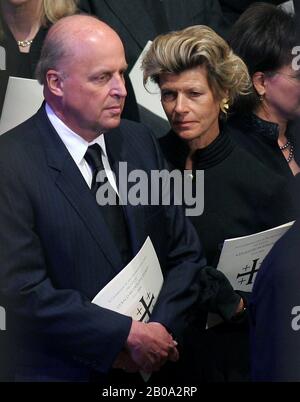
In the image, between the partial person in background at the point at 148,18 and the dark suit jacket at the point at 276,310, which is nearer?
the dark suit jacket at the point at 276,310

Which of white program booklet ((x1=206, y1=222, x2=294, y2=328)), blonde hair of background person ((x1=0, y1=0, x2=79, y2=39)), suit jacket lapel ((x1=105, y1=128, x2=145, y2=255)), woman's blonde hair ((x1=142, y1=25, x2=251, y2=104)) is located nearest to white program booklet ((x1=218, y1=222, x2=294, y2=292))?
white program booklet ((x1=206, y1=222, x2=294, y2=328))

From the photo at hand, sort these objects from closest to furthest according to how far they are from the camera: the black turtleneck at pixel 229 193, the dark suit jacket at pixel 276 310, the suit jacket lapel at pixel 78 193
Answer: the dark suit jacket at pixel 276 310 → the suit jacket lapel at pixel 78 193 → the black turtleneck at pixel 229 193

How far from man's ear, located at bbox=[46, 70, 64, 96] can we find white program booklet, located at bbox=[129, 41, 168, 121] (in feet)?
1.17

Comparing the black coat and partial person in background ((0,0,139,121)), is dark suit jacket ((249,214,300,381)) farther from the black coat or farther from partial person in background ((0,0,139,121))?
partial person in background ((0,0,139,121))

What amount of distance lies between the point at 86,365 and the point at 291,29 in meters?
1.04

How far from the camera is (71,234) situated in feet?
7.91

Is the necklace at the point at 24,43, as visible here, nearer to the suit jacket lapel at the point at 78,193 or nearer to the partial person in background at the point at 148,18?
the partial person in background at the point at 148,18

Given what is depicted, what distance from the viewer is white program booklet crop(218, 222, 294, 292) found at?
2.67m

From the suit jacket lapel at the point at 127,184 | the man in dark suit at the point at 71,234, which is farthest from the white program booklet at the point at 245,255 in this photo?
the suit jacket lapel at the point at 127,184

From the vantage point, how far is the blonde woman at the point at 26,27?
104 inches

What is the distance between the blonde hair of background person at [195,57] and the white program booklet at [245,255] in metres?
0.38

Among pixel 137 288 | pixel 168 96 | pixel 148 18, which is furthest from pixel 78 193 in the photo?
pixel 148 18

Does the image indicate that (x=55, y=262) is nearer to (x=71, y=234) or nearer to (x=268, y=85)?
(x=71, y=234)

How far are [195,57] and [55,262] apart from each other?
24.6 inches
